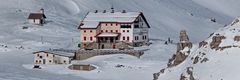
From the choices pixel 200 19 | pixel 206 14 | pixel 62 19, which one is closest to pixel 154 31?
pixel 62 19

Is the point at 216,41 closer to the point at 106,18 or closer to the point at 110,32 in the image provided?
the point at 110,32

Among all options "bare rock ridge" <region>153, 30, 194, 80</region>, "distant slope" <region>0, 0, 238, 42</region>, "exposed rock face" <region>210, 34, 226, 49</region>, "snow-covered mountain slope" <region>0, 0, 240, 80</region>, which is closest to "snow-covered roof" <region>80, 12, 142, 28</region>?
"snow-covered mountain slope" <region>0, 0, 240, 80</region>

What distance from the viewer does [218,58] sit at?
4541 cm

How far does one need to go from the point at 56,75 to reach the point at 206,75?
31603 mm

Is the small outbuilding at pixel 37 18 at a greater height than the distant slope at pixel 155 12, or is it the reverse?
the distant slope at pixel 155 12

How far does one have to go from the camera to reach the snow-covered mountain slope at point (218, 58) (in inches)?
1729

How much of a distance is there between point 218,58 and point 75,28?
258ft

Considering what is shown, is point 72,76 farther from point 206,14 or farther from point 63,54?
point 206,14

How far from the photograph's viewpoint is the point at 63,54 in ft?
287

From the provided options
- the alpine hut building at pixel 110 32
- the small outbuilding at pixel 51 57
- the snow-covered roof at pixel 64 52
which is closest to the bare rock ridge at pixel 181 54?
the small outbuilding at pixel 51 57

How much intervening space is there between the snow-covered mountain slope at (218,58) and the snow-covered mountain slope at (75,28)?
72.6 feet

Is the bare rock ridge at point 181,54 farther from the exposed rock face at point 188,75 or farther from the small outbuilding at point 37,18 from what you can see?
the small outbuilding at point 37,18

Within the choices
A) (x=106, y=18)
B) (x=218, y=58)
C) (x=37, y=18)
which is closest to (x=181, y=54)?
(x=218, y=58)

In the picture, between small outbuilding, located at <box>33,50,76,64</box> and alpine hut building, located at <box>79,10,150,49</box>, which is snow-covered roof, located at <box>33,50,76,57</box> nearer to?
small outbuilding, located at <box>33,50,76,64</box>
